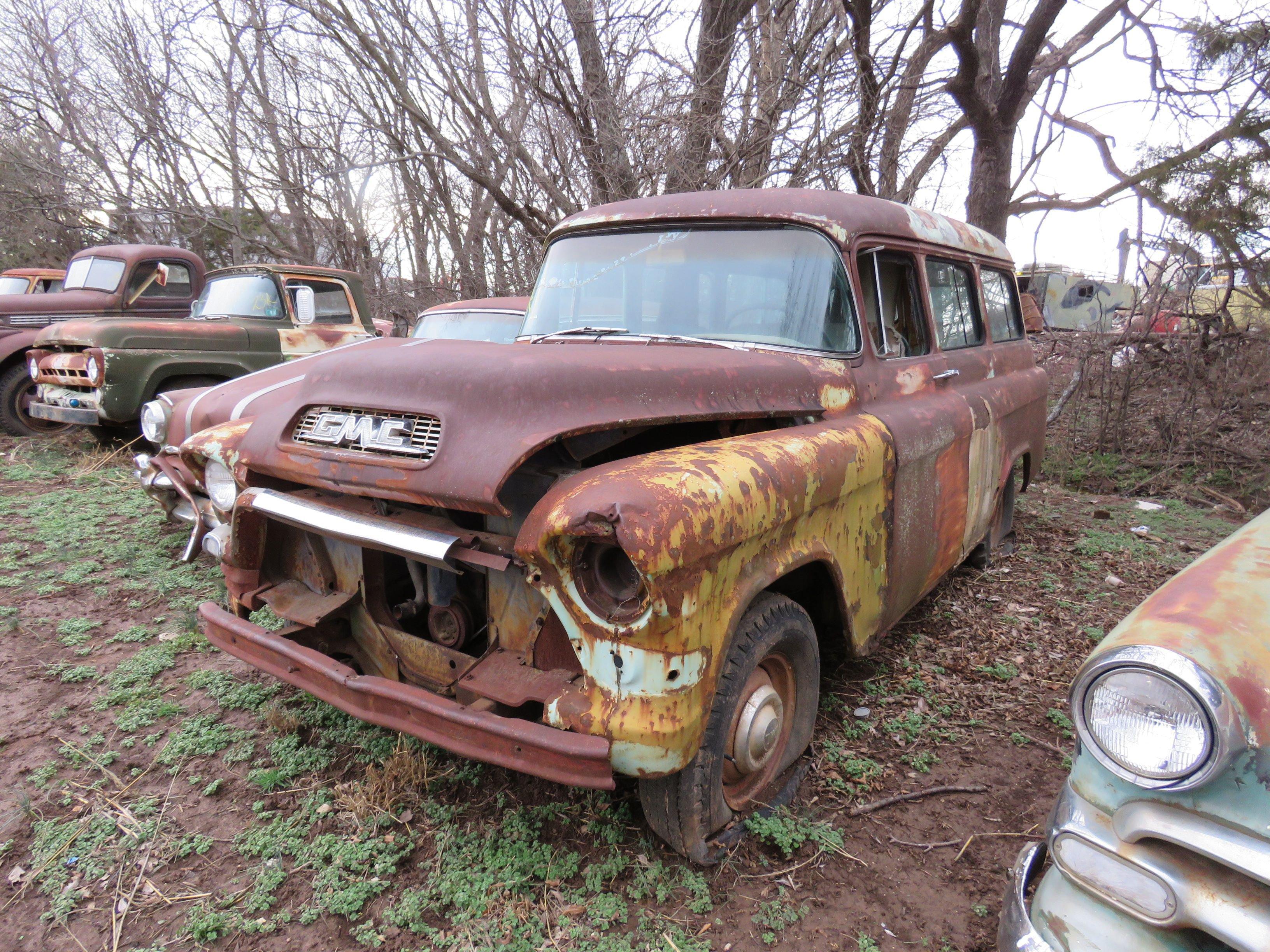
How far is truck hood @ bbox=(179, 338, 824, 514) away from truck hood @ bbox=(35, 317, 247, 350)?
5103mm

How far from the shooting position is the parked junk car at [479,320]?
5766 mm

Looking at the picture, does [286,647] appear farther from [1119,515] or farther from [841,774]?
[1119,515]

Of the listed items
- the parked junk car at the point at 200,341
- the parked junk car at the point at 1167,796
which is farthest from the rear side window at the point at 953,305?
the parked junk car at the point at 200,341

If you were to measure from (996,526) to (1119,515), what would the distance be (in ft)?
6.60

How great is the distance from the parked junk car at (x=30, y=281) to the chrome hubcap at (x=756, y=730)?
1146cm

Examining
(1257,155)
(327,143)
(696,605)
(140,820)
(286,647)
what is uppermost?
(327,143)

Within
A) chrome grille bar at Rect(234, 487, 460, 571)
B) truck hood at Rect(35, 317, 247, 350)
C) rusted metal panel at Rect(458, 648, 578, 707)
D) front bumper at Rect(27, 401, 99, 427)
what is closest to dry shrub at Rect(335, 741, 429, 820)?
rusted metal panel at Rect(458, 648, 578, 707)

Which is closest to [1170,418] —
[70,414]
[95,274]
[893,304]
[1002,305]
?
[1002,305]

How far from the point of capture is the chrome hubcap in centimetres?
213

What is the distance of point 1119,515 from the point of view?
19.0ft

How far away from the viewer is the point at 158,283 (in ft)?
27.5

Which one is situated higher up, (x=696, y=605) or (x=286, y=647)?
(x=696, y=605)

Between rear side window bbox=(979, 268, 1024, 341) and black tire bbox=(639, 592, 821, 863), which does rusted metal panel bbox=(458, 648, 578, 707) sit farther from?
rear side window bbox=(979, 268, 1024, 341)

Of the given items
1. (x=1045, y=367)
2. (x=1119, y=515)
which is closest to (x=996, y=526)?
(x=1119, y=515)
